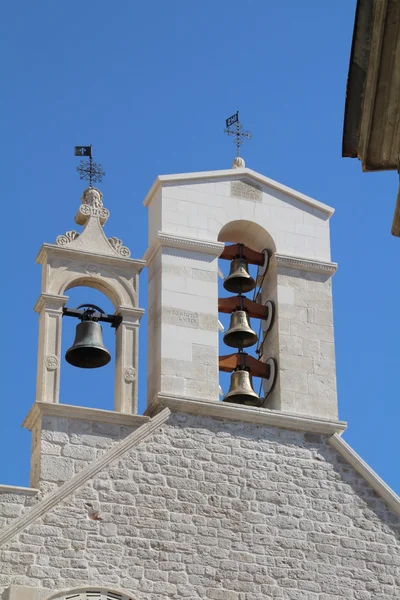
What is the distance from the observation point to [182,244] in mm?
17891

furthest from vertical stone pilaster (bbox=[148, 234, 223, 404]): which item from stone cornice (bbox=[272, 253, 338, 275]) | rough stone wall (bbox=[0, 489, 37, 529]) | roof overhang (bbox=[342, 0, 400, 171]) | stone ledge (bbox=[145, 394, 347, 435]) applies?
roof overhang (bbox=[342, 0, 400, 171])

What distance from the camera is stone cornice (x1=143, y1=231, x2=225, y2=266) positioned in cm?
1783

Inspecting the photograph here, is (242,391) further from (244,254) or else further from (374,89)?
(374,89)

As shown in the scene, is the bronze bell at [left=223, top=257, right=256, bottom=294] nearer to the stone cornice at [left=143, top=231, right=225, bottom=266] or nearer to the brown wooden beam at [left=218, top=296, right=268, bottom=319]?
the brown wooden beam at [left=218, top=296, right=268, bottom=319]

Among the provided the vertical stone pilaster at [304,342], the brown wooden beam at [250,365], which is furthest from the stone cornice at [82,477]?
the vertical stone pilaster at [304,342]

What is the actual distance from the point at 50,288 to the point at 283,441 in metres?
3.04

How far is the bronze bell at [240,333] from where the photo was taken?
18.0m

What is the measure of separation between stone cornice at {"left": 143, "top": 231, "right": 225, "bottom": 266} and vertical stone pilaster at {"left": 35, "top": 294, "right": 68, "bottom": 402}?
128 cm

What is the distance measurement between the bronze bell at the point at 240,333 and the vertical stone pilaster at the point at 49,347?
199cm

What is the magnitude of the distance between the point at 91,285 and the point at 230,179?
2.18 metres

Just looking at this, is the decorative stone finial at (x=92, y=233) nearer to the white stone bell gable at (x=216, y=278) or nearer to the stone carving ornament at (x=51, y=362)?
the white stone bell gable at (x=216, y=278)

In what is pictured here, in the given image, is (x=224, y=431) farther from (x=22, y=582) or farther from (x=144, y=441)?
(x=22, y=582)

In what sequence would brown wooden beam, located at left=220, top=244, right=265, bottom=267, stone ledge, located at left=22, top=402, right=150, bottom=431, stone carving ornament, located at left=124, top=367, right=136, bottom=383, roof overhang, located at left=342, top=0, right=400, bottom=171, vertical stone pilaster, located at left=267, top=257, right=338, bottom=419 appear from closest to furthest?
roof overhang, located at left=342, top=0, right=400, bottom=171, stone ledge, located at left=22, top=402, right=150, bottom=431, stone carving ornament, located at left=124, top=367, right=136, bottom=383, vertical stone pilaster, located at left=267, top=257, right=338, bottom=419, brown wooden beam, located at left=220, top=244, right=265, bottom=267

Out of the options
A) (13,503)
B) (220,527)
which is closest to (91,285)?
(13,503)
